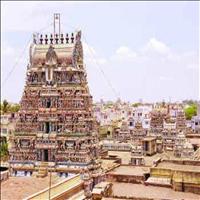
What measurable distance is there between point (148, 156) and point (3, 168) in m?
9.14

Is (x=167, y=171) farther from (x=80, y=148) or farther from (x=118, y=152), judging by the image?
(x=118, y=152)

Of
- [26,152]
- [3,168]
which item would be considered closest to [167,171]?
[26,152]

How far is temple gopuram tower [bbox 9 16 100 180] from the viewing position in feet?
62.5

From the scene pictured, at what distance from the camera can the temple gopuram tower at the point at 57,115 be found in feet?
62.5

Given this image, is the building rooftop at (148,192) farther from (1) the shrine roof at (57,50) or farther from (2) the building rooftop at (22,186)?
(1) the shrine roof at (57,50)

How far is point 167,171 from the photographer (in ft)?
48.1

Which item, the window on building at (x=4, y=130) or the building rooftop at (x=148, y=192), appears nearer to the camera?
the building rooftop at (x=148, y=192)

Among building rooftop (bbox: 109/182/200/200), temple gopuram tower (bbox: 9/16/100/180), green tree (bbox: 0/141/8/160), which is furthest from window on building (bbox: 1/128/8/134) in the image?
building rooftop (bbox: 109/182/200/200)

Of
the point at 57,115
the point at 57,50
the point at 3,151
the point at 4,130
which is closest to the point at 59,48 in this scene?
the point at 57,50

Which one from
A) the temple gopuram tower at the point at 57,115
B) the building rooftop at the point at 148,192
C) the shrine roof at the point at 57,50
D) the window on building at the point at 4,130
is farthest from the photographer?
the window on building at the point at 4,130

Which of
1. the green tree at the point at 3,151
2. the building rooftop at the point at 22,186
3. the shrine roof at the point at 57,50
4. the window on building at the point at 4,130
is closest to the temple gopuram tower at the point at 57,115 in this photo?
the shrine roof at the point at 57,50

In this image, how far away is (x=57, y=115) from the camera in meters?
19.4

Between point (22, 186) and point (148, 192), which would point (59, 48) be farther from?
point (148, 192)

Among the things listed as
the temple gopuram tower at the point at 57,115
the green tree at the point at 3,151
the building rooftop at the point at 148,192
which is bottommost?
the green tree at the point at 3,151
